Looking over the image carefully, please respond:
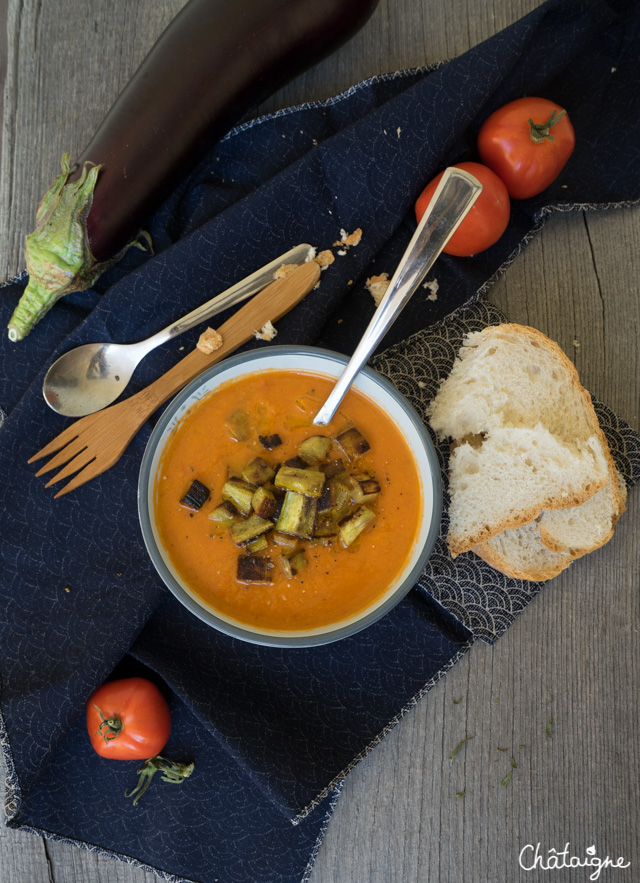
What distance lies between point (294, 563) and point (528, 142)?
1733 millimetres

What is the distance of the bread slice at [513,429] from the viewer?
7.81 ft

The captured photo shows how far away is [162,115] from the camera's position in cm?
236

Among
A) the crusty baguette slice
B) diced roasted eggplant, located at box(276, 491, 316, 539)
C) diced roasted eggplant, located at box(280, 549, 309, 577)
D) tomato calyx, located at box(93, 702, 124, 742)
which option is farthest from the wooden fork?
the crusty baguette slice

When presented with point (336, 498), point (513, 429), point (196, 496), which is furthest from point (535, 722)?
point (196, 496)

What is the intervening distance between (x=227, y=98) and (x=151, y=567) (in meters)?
1.76

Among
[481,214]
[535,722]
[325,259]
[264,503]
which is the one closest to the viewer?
[264,503]

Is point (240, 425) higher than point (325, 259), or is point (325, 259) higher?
point (325, 259)

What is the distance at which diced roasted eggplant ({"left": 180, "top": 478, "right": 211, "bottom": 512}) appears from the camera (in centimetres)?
219

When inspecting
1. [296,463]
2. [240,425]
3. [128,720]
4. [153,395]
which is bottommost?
[128,720]

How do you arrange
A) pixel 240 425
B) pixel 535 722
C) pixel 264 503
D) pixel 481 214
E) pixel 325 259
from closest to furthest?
pixel 264 503 < pixel 240 425 < pixel 481 214 < pixel 325 259 < pixel 535 722

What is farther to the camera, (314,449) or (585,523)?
(585,523)

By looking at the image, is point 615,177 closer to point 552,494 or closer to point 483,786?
point 552,494

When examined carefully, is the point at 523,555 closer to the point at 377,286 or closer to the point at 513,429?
the point at 513,429

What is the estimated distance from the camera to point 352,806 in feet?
8.64
